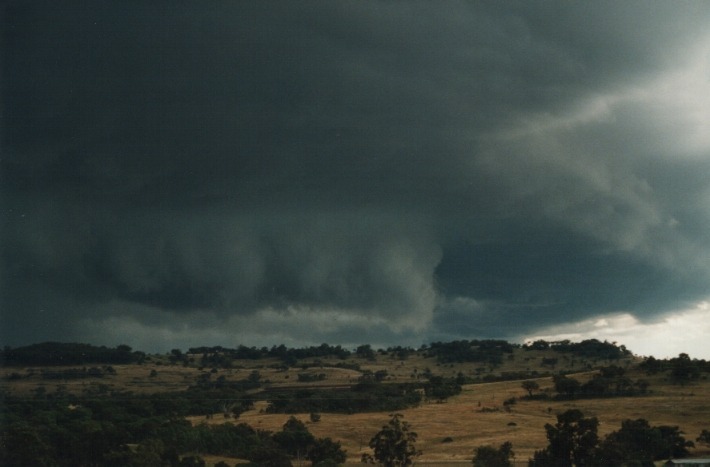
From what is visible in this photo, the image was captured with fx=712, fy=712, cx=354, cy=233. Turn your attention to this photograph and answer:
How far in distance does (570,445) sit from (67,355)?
13441 cm

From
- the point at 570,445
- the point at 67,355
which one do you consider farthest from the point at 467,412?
the point at 67,355

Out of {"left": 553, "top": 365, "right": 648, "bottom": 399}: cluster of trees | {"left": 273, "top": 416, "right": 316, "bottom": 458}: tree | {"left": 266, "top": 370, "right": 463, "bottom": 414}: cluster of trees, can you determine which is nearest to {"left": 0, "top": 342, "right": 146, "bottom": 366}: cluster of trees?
{"left": 266, "top": 370, "right": 463, "bottom": 414}: cluster of trees

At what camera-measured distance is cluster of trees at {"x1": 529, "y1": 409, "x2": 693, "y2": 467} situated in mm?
63062

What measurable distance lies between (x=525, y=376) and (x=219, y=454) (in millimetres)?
98243

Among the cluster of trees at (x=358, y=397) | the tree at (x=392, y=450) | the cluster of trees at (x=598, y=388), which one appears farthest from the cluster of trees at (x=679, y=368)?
the tree at (x=392, y=450)

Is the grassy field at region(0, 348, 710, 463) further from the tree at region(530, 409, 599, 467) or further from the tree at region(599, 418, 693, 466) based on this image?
the tree at region(530, 409, 599, 467)

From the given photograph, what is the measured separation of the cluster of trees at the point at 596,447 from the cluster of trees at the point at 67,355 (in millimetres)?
Result: 110205

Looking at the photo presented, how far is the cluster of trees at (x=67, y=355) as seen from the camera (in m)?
150

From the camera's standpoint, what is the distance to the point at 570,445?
65.6 meters

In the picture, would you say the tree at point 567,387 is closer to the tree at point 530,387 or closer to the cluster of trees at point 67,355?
the tree at point 530,387

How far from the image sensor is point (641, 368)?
431ft

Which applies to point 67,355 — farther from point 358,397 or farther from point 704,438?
point 704,438

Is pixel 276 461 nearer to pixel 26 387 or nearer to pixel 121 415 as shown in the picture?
pixel 121 415

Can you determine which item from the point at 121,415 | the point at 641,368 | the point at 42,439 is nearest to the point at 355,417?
the point at 121,415
